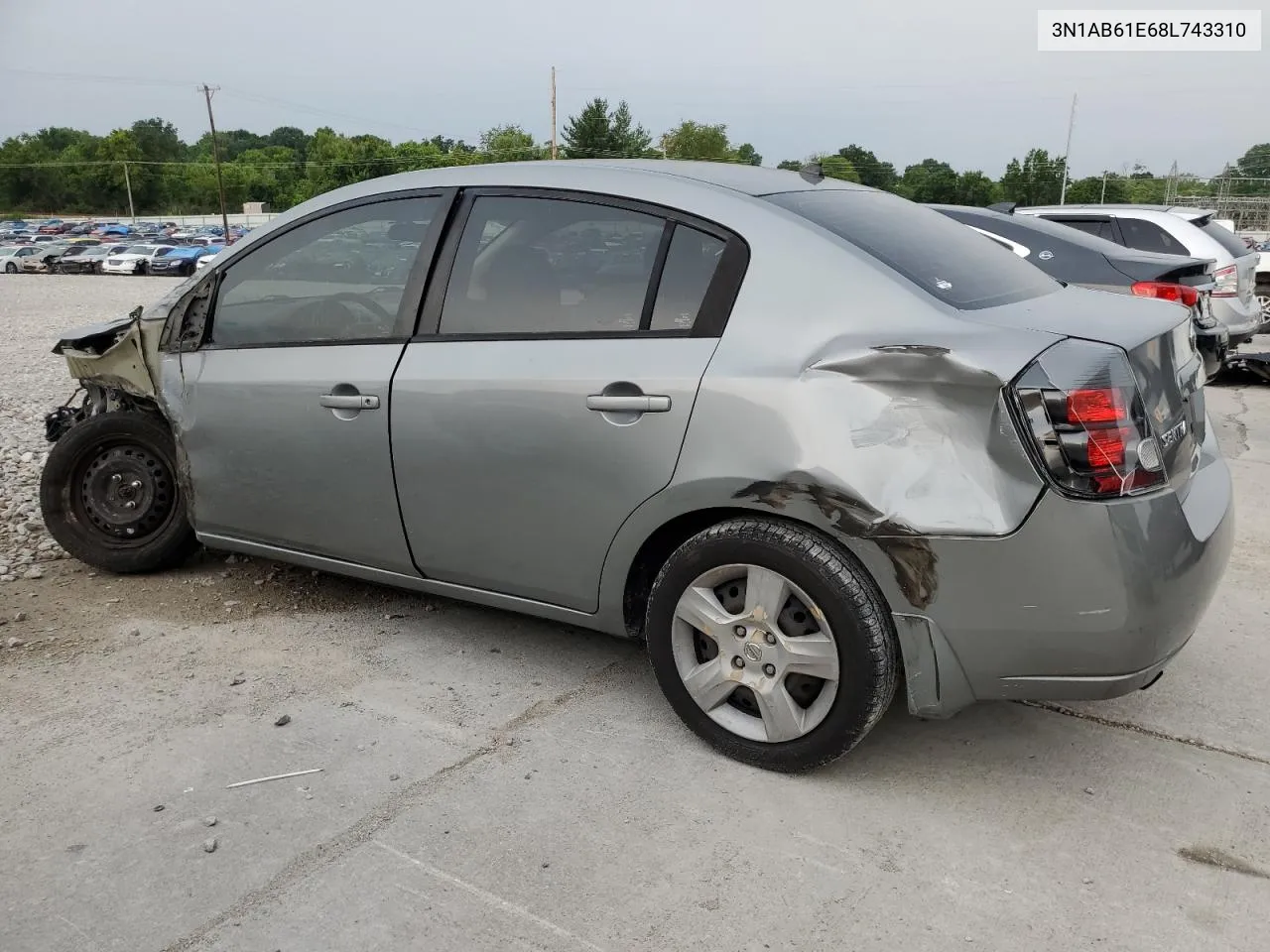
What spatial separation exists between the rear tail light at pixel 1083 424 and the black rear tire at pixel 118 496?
3.49m

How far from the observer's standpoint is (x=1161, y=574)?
2.51m

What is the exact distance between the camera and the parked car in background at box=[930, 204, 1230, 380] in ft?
23.2

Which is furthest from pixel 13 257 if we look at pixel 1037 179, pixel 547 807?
pixel 1037 179

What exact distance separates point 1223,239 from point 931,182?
89.2 metres

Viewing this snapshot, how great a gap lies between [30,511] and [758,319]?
443 centimetres

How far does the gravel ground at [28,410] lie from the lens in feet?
16.2

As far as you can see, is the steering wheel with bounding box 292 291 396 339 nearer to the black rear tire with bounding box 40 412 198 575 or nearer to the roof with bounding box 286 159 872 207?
the roof with bounding box 286 159 872 207

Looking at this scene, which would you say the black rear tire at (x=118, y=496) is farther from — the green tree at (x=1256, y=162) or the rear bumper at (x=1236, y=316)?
the green tree at (x=1256, y=162)

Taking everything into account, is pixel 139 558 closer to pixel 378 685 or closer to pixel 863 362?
pixel 378 685

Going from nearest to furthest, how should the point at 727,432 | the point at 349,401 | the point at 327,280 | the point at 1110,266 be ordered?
the point at 727,432 → the point at 349,401 → the point at 327,280 → the point at 1110,266

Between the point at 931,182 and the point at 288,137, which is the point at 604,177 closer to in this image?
the point at 931,182

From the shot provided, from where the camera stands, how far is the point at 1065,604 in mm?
2488

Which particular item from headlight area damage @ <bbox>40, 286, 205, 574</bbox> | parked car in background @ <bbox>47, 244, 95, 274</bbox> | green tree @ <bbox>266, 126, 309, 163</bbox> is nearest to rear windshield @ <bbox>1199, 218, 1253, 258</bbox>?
headlight area damage @ <bbox>40, 286, 205, 574</bbox>

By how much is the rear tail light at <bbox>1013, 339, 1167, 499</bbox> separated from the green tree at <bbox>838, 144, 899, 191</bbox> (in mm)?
98139
